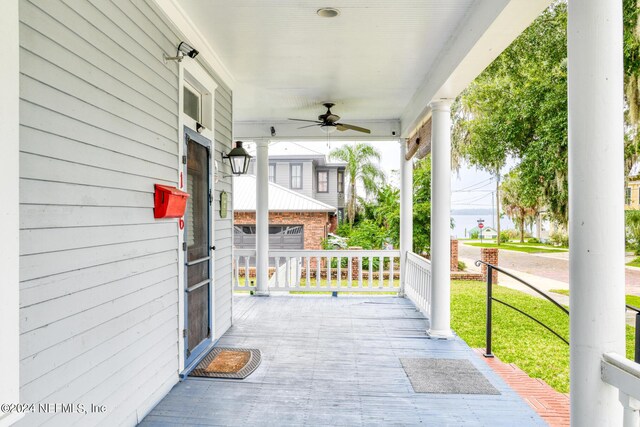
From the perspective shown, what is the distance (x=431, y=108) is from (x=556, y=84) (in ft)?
17.0

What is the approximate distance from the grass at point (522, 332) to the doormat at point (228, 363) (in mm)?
2953

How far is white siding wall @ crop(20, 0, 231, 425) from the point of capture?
1706mm

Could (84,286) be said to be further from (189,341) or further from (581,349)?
(581,349)

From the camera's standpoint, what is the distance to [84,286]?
2039 millimetres

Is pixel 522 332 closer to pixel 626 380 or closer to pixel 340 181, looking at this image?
pixel 626 380

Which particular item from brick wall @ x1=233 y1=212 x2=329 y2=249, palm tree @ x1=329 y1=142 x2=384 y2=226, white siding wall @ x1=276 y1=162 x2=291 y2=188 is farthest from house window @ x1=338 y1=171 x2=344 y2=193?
brick wall @ x1=233 y1=212 x2=329 y2=249

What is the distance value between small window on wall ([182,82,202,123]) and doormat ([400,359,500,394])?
310cm

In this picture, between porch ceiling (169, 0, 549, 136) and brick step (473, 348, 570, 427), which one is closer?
brick step (473, 348, 570, 427)

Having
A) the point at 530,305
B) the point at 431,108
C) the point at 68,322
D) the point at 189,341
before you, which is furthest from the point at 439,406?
the point at 530,305

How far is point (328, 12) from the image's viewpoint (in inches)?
122

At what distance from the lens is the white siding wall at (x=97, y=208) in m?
1.71

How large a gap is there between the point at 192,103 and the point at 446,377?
3.41 m

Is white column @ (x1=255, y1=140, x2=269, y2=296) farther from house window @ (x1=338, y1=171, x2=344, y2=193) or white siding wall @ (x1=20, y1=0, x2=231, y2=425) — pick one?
house window @ (x1=338, y1=171, x2=344, y2=193)
